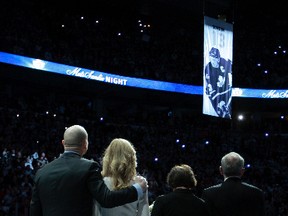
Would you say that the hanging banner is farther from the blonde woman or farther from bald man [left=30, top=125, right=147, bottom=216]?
bald man [left=30, top=125, right=147, bottom=216]

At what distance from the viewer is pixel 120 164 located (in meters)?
3.95

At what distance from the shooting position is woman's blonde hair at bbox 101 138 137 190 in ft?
12.9

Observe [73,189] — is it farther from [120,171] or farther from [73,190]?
[120,171]

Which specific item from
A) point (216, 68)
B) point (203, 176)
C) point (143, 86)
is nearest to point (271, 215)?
point (203, 176)

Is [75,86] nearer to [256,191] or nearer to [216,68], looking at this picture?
[216,68]

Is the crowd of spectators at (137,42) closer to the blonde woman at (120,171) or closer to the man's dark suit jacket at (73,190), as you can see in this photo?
the blonde woman at (120,171)

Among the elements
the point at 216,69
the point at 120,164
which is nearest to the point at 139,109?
the point at 216,69

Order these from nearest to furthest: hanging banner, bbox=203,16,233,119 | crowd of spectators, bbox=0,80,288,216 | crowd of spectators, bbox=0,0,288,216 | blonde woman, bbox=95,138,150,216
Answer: blonde woman, bbox=95,138,150,216
hanging banner, bbox=203,16,233,119
crowd of spectators, bbox=0,80,288,216
crowd of spectators, bbox=0,0,288,216

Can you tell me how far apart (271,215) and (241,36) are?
18.3 m

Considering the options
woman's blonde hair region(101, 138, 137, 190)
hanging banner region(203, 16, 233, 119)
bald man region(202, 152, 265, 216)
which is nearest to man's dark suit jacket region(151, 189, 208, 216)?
bald man region(202, 152, 265, 216)

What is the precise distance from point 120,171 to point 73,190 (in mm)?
451

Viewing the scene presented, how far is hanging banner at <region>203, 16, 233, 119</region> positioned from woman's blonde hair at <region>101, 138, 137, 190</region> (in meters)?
13.7

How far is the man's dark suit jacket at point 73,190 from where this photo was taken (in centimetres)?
355

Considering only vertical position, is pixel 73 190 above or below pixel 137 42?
below
